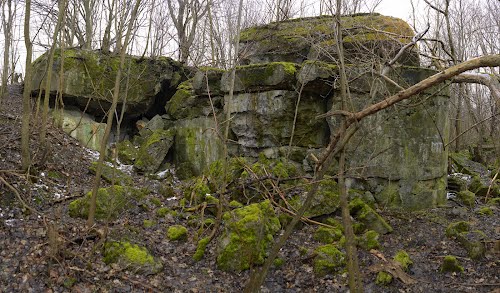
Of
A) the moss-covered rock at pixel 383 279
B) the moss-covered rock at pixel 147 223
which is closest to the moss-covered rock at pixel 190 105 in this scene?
the moss-covered rock at pixel 147 223

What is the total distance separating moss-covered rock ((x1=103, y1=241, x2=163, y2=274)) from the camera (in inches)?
204

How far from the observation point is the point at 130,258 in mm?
5219

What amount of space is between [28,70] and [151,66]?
5.19m

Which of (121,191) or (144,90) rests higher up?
(144,90)

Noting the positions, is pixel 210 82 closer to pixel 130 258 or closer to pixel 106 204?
pixel 106 204

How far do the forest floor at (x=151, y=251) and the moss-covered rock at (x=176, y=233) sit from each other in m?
0.09

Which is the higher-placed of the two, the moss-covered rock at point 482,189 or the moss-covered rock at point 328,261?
the moss-covered rock at point 482,189

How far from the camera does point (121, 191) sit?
268 inches

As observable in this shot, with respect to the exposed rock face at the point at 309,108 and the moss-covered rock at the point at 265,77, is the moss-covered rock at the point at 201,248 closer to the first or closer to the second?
the exposed rock face at the point at 309,108

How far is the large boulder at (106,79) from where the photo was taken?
10.4 metres

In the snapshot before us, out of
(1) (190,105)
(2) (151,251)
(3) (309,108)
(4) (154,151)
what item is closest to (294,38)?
(3) (309,108)

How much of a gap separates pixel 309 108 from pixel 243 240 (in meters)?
3.98

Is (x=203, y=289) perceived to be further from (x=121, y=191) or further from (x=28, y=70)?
(x=28, y=70)

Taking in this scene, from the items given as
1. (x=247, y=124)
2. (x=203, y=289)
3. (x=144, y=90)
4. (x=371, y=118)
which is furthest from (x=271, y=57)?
(x=203, y=289)
